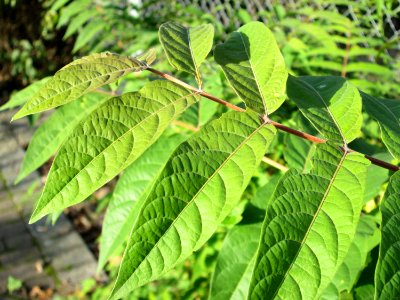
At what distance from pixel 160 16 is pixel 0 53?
5267 mm

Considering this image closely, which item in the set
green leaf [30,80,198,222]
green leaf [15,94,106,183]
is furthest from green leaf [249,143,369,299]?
green leaf [15,94,106,183]

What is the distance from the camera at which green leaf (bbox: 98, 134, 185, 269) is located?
4.37ft

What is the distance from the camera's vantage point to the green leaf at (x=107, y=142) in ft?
2.92

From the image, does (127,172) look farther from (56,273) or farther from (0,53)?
(0,53)

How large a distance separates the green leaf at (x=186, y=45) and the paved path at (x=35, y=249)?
10.8 feet

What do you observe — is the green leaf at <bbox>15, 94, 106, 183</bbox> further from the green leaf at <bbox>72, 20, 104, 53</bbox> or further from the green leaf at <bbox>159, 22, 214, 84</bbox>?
the green leaf at <bbox>72, 20, 104, 53</bbox>

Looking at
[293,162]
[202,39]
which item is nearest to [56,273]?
[293,162]

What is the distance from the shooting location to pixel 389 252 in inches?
32.5

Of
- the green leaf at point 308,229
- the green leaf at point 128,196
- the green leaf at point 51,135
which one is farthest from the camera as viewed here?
the green leaf at point 51,135

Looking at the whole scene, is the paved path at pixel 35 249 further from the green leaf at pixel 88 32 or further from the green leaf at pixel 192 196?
the green leaf at pixel 192 196

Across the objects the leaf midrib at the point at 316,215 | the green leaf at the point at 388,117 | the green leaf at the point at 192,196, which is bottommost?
the green leaf at the point at 388,117

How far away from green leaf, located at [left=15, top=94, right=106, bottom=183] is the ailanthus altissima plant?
→ 52 cm

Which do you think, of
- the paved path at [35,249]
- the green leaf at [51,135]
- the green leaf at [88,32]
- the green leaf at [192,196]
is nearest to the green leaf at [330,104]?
the green leaf at [192,196]

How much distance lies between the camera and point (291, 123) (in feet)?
6.13
